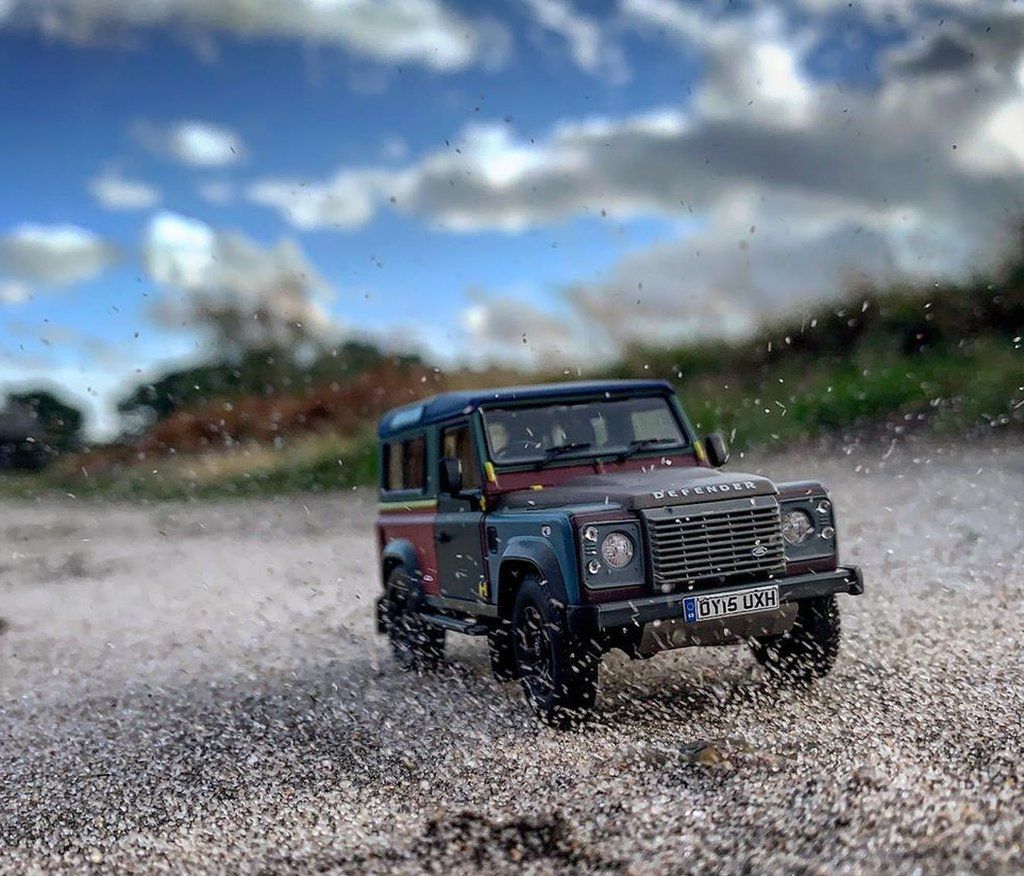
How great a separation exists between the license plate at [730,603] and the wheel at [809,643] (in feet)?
1.77

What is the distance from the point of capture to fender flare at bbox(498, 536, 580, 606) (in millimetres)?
6449

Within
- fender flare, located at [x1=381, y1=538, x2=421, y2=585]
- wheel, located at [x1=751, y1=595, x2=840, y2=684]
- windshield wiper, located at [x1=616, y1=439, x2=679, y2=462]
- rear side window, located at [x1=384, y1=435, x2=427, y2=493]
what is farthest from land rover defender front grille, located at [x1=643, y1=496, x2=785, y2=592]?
fender flare, located at [x1=381, y1=538, x2=421, y2=585]

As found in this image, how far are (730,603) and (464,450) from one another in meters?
2.21

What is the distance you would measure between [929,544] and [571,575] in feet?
26.8

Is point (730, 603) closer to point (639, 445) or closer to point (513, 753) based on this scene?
point (513, 753)

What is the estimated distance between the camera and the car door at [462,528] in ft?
25.0

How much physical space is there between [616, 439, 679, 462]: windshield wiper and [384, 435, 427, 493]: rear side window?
1519mm

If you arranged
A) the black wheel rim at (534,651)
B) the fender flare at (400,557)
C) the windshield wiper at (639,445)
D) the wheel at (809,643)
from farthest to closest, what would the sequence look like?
the fender flare at (400,557), the windshield wiper at (639,445), the wheel at (809,643), the black wheel rim at (534,651)

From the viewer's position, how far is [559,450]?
7.79 m

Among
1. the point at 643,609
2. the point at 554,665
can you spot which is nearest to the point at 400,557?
the point at 554,665

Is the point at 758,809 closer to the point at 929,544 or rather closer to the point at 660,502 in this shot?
the point at 660,502

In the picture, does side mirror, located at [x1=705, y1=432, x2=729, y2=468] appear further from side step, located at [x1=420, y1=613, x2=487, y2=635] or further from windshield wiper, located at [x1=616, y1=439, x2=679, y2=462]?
side step, located at [x1=420, y1=613, x2=487, y2=635]

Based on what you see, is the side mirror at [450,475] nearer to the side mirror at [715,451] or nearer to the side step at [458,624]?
the side step at [458,624]

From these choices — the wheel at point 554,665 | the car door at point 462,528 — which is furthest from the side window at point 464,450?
the wheel at point 554,665
